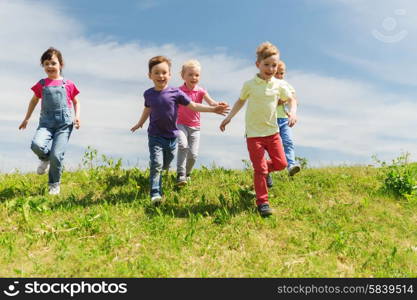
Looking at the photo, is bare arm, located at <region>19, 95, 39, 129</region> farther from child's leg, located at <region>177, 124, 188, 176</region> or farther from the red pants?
the red pants

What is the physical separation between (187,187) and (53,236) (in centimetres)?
279

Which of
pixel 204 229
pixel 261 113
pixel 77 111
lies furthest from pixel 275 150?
pixel 77 111

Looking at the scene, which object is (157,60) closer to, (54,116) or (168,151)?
(168,151)

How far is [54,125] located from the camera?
25.7ft

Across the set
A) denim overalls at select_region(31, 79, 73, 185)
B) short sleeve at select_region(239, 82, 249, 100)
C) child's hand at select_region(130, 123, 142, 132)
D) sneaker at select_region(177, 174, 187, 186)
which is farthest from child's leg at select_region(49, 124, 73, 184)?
short sleeve at select_region(239, 82, 249, 100)

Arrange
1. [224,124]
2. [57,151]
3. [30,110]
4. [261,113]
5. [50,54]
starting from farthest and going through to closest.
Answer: [30,110]
[50,54]
[57,151]
[224,124]
[261,113]

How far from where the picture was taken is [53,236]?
19.6ft

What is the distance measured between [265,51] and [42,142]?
4444 mm

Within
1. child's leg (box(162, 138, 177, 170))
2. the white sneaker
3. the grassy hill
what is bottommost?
the grassy hill

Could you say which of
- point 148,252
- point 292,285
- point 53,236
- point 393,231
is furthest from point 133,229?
point 393,231

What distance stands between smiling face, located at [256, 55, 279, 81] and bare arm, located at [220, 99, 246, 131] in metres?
0.55

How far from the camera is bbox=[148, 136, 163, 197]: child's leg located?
7.04 meters

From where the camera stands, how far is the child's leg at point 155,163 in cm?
704

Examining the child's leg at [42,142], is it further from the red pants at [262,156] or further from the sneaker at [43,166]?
the red pants at [262,156]
